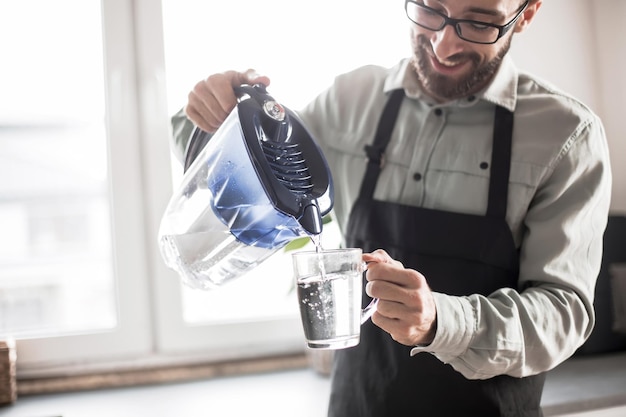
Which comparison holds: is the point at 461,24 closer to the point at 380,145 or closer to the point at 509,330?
the point at 380,145

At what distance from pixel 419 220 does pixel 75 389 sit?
3.39 feet

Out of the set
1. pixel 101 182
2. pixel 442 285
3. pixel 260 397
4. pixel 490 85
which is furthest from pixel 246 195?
pixel 101 182

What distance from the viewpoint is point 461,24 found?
3.94ft

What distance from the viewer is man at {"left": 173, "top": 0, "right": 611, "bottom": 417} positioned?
113 cm

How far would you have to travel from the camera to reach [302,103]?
202cm

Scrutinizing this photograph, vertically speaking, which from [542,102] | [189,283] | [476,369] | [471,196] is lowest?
[476,369]

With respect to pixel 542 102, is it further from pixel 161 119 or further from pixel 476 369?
pixel 161 119

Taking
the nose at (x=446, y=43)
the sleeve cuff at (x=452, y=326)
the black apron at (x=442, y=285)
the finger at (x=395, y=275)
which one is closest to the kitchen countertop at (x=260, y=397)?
the black apron at (x=442, y=285)

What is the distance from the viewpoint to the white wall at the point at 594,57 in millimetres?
Result: 2146

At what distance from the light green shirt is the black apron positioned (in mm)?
26

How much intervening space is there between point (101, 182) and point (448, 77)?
1.03 metres

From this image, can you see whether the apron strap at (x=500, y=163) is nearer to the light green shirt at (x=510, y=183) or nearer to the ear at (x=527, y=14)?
the light green shirt at (x=510, y=183)

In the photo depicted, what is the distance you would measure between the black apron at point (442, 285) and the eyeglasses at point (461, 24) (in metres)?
0.14

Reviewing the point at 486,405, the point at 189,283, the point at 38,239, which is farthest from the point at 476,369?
the point at 38,239
